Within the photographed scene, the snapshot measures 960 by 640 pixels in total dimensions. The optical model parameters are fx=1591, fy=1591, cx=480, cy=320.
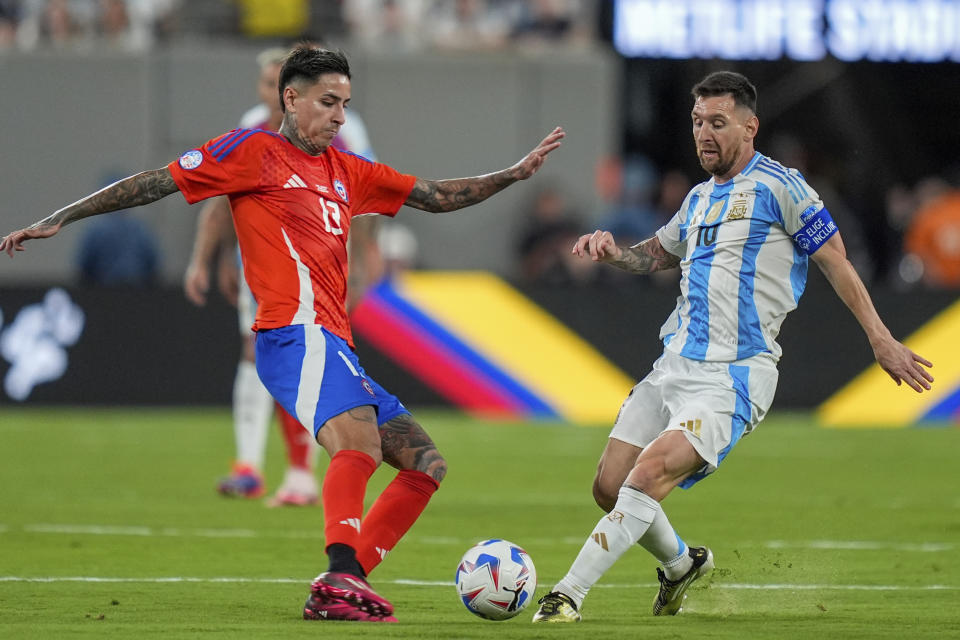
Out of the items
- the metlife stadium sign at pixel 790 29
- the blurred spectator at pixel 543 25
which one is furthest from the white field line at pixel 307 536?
the blurred spectator at pixel 543 25

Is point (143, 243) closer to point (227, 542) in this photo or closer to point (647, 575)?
point (227, 542)

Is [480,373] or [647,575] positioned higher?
[647,575]

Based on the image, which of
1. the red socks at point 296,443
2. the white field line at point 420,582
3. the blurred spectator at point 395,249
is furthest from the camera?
the blurred spectator at point 395,249

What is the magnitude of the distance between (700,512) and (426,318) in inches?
261

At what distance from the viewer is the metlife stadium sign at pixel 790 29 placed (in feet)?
63.0

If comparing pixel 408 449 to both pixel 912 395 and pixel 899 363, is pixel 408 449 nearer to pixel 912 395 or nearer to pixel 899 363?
pixel 899 363

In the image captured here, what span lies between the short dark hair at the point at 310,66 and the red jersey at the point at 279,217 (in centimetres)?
23

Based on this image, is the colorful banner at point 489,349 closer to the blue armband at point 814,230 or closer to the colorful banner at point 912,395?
the colorful banner at point 912,395

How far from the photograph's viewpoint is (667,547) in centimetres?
618

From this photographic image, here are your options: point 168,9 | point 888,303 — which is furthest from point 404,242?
point 888,303

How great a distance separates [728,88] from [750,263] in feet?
2.24

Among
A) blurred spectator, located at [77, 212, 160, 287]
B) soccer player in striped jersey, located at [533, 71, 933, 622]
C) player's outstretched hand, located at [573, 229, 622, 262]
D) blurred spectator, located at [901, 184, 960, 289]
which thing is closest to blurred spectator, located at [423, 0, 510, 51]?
blurred spectator, located at [77, 212, 160, 287]

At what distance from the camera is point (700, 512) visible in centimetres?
971

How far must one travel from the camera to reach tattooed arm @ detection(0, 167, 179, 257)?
594cm
